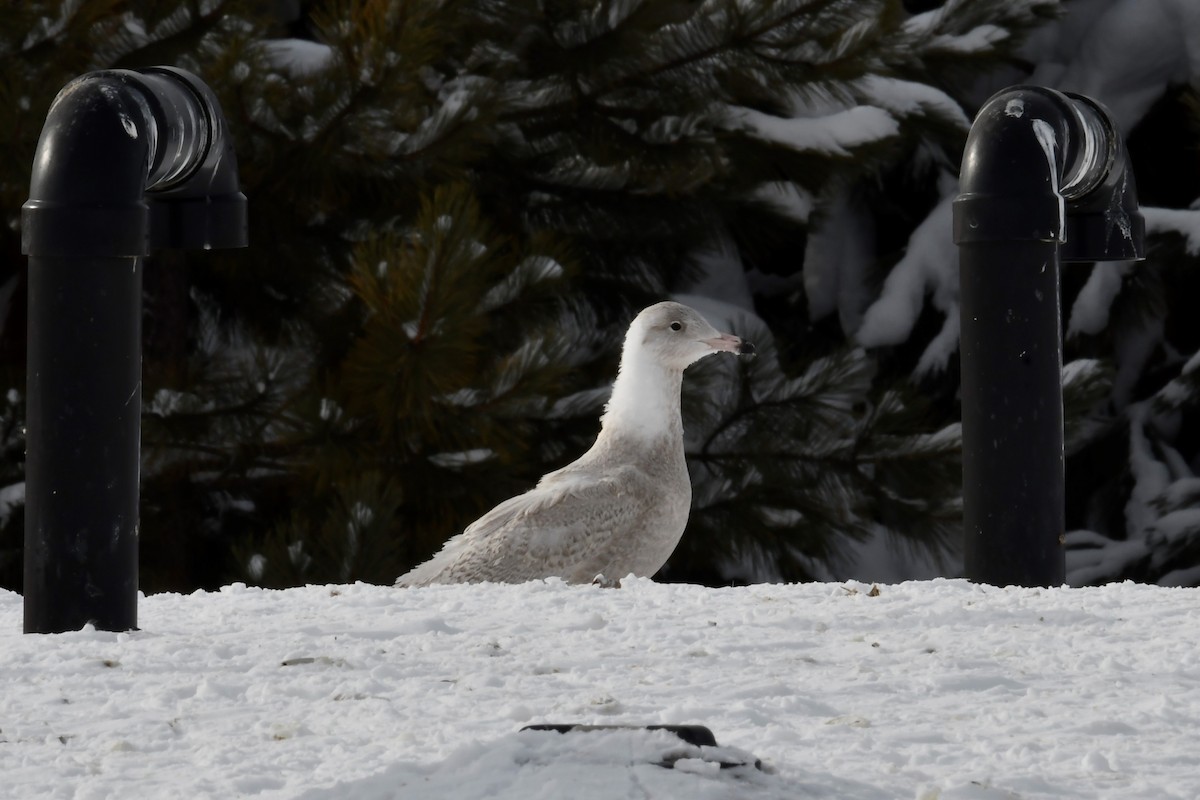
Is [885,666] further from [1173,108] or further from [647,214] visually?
[1173,108]

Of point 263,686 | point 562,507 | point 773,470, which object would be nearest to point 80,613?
point 263,686

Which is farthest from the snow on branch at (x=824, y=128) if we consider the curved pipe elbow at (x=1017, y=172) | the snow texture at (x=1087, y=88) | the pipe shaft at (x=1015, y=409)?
the pipe shaft at (x=1015, y=409)

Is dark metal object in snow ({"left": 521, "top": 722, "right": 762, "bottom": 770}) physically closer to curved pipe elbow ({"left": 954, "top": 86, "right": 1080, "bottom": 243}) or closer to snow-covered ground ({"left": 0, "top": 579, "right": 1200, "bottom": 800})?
snow-covered ground ({"left": 0, "top": 579, "right": 1200, "bottom": 800})

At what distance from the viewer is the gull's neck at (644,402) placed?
15.9 ft

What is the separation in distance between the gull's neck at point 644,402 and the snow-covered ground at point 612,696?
1572mm

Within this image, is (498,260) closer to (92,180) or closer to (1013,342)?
(1013,342)

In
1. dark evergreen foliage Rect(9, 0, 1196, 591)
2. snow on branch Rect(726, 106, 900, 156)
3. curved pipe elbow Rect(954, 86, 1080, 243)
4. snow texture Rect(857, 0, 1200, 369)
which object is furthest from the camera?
snow texture Rect(857, 0, 1200, 369)

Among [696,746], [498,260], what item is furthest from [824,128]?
[696,746]

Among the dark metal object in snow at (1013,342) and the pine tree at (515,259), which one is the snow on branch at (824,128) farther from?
the dark metal object in snow at (1013,342)

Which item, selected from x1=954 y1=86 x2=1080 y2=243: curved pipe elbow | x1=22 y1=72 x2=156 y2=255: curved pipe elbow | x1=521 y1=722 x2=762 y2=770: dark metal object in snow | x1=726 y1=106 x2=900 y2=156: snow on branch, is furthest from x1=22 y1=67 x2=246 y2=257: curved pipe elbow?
x1=726 y1=106 x2=900 y2=156: snow on branch

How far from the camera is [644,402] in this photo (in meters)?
4.89

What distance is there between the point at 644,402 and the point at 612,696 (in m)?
2.55

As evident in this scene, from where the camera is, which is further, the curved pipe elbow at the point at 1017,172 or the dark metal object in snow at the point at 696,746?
the curved pipe elbow at the point at 1017,172

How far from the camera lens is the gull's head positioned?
4961 mm
